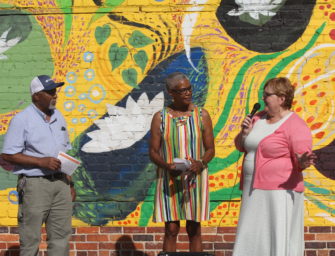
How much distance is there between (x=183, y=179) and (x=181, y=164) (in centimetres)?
31

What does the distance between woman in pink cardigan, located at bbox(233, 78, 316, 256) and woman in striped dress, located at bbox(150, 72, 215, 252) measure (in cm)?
62

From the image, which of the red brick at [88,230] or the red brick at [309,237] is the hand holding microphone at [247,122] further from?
the red brick at [88,230]

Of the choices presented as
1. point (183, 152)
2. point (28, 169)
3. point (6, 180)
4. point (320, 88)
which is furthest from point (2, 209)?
point (320, 88)

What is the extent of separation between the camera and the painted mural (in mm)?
8750

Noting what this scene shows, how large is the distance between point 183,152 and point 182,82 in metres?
0.67

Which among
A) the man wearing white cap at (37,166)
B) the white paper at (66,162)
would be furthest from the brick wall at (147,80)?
the white paper at (66,162)

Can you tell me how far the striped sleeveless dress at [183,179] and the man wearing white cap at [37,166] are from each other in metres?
0.98

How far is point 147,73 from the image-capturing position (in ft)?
29.3

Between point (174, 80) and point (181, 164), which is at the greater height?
point (174, 80)

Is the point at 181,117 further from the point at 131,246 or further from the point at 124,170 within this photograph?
the point at 131,246

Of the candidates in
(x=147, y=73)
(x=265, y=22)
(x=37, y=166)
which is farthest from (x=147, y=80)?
(x=37, y=166)

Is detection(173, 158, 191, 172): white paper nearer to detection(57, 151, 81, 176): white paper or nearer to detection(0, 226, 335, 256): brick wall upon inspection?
detection(57, 151, 81, 176): white paper

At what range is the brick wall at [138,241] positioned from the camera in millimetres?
8734

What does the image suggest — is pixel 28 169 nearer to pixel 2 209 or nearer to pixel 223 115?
pixel 2 209
